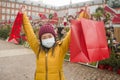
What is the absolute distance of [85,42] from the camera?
10.0ft

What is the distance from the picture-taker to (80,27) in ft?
10.4

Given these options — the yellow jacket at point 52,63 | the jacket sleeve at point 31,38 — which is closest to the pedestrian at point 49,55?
the yellow jacket at point 52,63

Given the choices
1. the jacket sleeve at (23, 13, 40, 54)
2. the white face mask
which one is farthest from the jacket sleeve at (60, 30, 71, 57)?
the jacket sleeve at (23, 13, 40, 54)

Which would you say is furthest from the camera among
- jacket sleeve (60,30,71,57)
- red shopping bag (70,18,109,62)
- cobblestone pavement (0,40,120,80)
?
cobblestone pavement (0,40,120,80)

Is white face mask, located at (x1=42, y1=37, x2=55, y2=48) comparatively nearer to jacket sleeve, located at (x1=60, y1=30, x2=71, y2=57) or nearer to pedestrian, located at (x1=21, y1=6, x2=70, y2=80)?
pedestrian, located at (x1=21, y1=6, x2=70, y2=80)

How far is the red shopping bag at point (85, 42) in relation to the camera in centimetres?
304

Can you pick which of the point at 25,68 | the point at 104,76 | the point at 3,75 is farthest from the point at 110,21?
the point at 3,75

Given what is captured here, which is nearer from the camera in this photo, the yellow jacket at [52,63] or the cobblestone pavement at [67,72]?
the yellow jacket at [52,63]

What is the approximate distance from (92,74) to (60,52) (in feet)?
18.9

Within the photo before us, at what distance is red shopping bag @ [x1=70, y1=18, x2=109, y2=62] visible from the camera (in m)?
3.04

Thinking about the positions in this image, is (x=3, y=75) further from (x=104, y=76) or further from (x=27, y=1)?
(x=27, y=1)

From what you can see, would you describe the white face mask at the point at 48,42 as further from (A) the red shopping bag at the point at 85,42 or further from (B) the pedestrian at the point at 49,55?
(A) the red shopping bag at the point at 85,42

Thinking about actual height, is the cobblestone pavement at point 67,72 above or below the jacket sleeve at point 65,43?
below

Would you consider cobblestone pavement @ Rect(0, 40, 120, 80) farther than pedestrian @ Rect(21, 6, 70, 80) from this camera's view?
Yes
